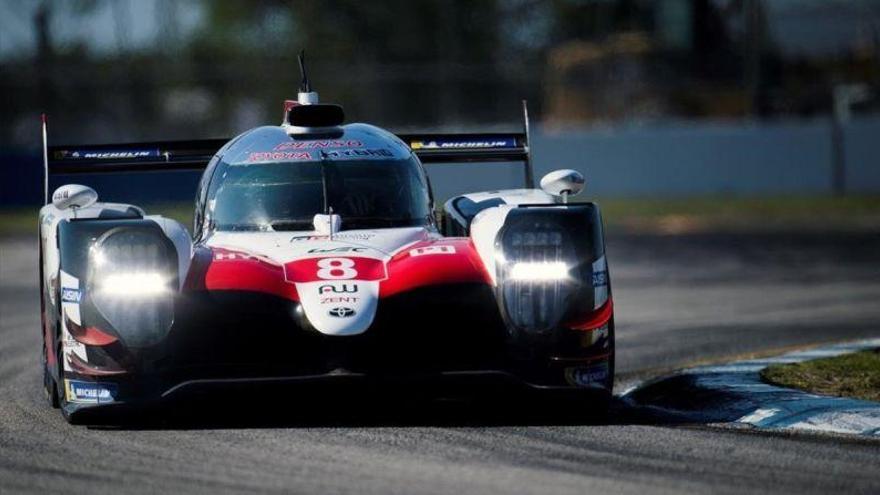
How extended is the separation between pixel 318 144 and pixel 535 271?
2181 mm

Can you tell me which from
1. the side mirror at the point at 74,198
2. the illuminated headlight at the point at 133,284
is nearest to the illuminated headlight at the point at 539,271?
the illuminated headlight at the point at 133,284

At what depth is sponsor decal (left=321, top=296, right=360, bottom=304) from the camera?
8242mm

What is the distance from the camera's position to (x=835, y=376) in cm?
1004

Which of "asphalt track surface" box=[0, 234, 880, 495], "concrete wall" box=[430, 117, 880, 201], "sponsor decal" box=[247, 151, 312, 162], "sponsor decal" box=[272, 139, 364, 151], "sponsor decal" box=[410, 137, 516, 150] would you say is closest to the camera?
"asphalt track surface" box=[0, 234, 880, 495]

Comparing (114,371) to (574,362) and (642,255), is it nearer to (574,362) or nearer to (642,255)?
(574,362)

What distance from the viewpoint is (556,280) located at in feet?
27.6

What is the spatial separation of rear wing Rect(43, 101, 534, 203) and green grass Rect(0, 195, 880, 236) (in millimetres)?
16449

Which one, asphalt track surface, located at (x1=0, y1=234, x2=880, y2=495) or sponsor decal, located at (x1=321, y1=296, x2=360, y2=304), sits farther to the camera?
sponsor decal, located at (x1=321, y1=296, x2=360, y2=304)

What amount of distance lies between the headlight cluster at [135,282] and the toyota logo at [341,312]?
71 centimetres

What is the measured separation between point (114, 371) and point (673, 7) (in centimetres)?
3197

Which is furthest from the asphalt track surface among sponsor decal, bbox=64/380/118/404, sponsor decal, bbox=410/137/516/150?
sponsor decal, bbox=410/137/516/150

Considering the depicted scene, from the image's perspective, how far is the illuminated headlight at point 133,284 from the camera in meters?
8.18

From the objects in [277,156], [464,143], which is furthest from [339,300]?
[464,143]

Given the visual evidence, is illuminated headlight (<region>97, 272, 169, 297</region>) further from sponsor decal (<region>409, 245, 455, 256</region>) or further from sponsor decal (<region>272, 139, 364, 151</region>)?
sponsor decal (<region>272, 139, 364, 151</region>)
